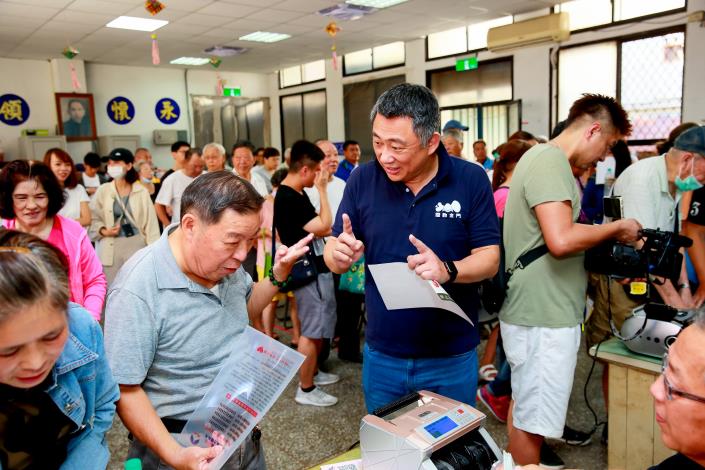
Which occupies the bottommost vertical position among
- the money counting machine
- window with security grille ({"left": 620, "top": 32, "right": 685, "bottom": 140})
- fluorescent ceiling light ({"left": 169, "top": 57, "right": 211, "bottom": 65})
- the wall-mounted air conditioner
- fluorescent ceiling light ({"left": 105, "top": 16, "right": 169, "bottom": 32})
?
the money counting machine

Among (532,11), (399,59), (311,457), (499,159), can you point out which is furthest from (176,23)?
(311,457)

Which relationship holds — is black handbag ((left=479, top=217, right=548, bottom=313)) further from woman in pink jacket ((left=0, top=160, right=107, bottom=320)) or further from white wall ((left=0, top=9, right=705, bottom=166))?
white wall ((left=0, top=9, right=705, bottom=166))

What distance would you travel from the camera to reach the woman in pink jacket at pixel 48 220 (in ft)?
7.16

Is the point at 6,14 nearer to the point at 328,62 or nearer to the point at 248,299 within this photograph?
the point at 328,62

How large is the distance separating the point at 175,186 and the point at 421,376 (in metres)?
3.45

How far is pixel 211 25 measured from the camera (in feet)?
23.8

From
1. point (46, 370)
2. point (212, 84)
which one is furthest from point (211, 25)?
point (46, 370)

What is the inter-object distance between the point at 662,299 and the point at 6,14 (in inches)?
293

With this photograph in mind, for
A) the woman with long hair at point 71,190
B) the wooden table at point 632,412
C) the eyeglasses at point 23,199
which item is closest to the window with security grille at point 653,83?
the wooden table at point 632,412

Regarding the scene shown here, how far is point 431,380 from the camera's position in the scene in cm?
163

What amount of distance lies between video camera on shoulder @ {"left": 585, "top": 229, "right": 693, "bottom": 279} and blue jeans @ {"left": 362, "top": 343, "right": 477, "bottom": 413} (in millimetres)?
614

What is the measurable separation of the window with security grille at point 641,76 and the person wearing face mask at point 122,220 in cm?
546

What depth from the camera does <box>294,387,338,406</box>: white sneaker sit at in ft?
10.1

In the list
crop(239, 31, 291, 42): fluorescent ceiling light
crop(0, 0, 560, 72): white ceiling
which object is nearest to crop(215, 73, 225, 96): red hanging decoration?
crop(0, 0, 560, 72): white ceiling
